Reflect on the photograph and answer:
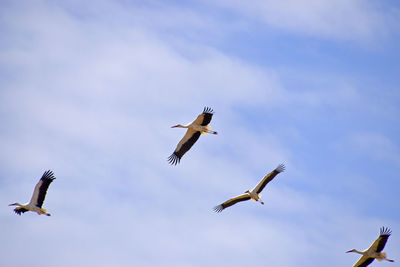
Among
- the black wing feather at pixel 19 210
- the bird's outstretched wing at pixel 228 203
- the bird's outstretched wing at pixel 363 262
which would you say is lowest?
the black wing feather at pixel 19 210

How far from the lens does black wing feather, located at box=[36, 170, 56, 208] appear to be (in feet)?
117

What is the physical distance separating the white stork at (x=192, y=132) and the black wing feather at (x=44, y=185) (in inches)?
211

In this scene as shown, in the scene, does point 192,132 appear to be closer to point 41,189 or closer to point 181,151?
point 181,151

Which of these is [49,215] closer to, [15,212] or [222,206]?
[15,212]

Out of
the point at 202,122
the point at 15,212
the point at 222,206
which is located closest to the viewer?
the point at 202,122

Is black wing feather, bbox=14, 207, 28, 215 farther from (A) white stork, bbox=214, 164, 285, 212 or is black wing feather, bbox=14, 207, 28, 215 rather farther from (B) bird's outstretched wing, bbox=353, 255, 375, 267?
(B) bird's outstretched wing, bbox=353, 255, 375, 267

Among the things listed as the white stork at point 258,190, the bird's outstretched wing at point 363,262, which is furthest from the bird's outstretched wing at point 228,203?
the bird's outstretched wing at point 363,262

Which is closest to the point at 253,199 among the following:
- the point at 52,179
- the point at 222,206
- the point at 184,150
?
the point at 222,206

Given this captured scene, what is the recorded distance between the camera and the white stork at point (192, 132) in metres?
34.4

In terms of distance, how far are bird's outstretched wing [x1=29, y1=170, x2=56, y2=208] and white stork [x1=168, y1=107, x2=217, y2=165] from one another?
5.42m

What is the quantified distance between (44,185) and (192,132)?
7053mm

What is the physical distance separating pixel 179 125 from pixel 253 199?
555 centimetres

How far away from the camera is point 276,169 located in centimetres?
3738

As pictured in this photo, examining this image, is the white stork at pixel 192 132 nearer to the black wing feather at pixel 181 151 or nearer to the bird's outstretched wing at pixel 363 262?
the black wing feather at pixel 181 151
